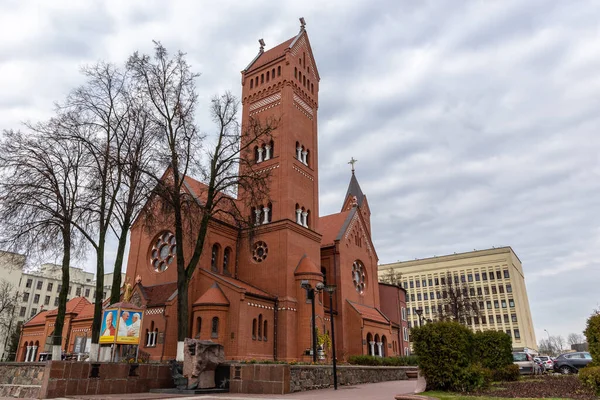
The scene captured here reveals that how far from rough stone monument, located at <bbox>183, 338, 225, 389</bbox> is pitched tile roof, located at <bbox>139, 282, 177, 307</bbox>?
33.4ft

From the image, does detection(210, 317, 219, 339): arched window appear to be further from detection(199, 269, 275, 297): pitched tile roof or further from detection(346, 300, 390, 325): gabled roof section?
detection(346, 300, 390, 325): gabled roof section

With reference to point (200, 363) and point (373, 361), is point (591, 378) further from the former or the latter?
point (373, 361)

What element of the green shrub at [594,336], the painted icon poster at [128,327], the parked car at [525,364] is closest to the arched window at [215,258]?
the painted icon poster at [128,327]

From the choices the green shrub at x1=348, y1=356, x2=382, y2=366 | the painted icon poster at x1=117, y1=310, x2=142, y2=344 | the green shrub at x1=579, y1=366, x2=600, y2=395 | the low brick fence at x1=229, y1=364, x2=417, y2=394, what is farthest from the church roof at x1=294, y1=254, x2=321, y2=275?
the green shrub at x1=579, y1=366, x2=600, y2=395

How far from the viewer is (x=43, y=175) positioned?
19.8 metres

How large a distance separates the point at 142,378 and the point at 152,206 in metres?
7.99

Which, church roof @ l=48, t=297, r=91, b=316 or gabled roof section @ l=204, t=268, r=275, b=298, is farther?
church roof @ l=48, t=297, r=91, b=316

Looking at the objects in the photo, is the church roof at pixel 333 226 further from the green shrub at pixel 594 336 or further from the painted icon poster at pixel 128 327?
the green shrub at pixel 594 336

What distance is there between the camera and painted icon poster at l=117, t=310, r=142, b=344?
18.5 metres

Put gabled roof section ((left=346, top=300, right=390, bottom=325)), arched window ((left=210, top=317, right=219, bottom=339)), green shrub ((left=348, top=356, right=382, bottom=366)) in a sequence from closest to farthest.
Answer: arched window ((left=210, top=317, right=219, bottom=339)) → green shrub ((left=348, top=356, right=382, bottom=366)) → gabled roof section ((left=346, top=300, right=390, bottom=325))

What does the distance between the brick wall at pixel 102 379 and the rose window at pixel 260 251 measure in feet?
46.2

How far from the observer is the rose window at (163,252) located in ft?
98.9

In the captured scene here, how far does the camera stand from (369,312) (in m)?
37.2

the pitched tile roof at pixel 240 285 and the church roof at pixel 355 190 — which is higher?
the church roof at pixel 355 190
